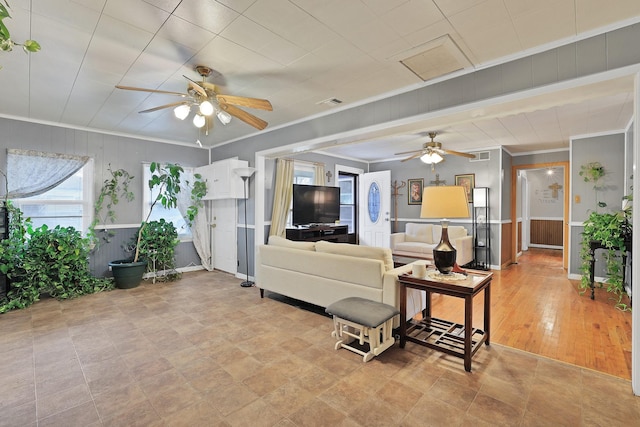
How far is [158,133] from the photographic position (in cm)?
522

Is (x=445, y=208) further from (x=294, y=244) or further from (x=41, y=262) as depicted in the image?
(x=41, y=262)

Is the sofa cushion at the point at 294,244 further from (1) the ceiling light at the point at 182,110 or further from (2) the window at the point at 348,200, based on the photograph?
(2) the window at the point at 348,200

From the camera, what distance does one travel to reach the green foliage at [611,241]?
3904 millimetres

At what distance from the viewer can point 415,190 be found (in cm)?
746

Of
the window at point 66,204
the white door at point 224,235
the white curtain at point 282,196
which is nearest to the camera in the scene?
the window at point 66,204

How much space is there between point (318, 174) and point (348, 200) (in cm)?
171

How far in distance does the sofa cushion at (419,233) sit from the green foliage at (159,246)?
189 inches

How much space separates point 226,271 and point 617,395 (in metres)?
5.34

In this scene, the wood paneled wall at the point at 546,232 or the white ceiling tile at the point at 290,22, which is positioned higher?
the white ceiling tile at the point at 290,22

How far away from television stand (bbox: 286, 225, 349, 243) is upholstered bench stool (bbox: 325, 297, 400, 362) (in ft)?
8.55

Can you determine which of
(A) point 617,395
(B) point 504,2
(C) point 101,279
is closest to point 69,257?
(C) point 101,279

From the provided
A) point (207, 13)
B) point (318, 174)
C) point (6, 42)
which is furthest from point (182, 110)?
point (318, 174)

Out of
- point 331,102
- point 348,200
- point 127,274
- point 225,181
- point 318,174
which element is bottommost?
point 127,274

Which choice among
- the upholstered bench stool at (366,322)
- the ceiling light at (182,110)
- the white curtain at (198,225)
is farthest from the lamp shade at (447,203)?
the white curtain at (198,225)
